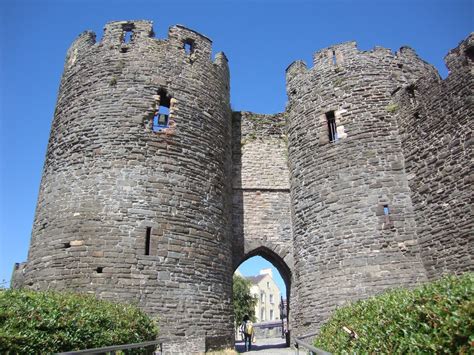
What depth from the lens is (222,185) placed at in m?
13.6

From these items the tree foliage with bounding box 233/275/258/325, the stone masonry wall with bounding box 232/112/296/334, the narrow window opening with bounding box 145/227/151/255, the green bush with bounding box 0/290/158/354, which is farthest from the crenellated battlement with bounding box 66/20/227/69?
the tree foliage with bounding box 233/275/258/325

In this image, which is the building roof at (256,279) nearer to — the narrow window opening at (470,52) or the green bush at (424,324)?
the narrow window opening at (470,52)

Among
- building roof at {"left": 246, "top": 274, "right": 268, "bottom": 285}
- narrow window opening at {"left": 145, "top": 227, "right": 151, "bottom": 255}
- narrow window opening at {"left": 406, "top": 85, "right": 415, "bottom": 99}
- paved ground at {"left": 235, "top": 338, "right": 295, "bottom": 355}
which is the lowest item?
paved ground at {"left": 235, "top": 338, "right": 295, "bottom": 355}

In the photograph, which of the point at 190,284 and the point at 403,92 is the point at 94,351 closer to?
the point at 190,284

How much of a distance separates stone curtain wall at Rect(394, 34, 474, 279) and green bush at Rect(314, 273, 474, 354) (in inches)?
224

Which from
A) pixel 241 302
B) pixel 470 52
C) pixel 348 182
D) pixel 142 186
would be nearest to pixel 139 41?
pixel 142 186

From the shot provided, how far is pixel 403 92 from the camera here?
42.7 ft

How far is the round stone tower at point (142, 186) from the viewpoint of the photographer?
34.8 feet

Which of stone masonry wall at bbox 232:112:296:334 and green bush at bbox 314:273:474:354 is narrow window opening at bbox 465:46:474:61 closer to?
stone masonry wall at bbox 232:112:296:334

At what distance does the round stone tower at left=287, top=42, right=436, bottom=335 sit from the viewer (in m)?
11.6

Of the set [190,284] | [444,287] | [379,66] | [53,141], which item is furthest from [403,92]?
[53,141]

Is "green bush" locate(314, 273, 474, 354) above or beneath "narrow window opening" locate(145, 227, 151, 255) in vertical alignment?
beneath

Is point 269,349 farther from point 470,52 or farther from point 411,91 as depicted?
point 470,52

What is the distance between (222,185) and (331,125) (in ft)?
→ 14.0
